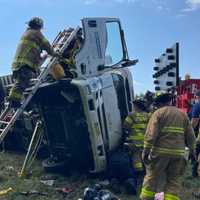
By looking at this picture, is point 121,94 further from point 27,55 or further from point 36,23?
point 36,23

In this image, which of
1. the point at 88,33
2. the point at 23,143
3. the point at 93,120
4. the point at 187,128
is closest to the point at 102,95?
the point at 93,120

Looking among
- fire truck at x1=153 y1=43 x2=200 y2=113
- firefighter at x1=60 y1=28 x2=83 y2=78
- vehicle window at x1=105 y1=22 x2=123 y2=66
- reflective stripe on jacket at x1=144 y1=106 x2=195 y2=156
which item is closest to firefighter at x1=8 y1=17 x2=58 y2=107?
firefighter at x1=60 y1=28 x2=83 y2=78

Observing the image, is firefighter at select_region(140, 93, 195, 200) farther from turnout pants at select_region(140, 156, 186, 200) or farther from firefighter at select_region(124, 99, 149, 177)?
firefighter at select_region(124, 99, 149, 177)

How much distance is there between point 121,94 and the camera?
9516mm

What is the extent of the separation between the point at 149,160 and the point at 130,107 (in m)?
2.92

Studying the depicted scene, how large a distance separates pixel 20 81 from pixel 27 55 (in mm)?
460

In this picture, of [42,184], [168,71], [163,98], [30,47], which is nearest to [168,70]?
[168,71]

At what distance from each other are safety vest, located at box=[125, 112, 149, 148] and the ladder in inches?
65.3

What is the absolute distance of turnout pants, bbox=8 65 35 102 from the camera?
8.69 m

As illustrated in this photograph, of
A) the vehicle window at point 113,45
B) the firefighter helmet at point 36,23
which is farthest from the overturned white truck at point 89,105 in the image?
the firefighter helmet at point 36,23

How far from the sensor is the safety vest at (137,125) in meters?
8.78

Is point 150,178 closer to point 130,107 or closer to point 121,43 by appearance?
point 130,107

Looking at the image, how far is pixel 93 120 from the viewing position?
27.9 ft

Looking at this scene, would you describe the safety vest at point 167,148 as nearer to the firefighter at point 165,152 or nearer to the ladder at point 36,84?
the firefighter at point 165,152
